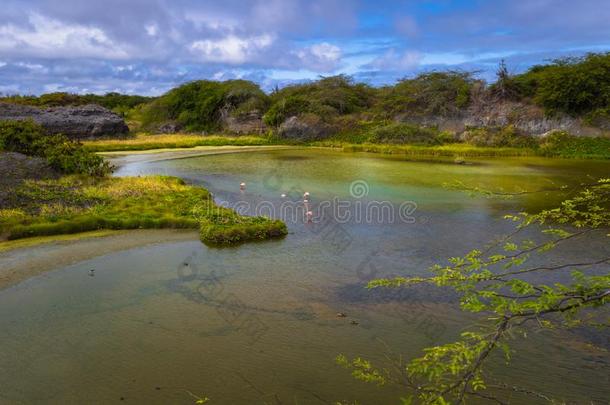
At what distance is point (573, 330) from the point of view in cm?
1059

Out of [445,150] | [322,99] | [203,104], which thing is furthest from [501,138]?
[203,104]

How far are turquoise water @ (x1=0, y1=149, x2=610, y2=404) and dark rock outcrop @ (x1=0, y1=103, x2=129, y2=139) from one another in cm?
4741

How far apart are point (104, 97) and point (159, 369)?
98876mm

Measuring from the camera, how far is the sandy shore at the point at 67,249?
14.5 metres

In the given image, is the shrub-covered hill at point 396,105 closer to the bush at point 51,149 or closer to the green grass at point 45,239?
the bush at point 51,149

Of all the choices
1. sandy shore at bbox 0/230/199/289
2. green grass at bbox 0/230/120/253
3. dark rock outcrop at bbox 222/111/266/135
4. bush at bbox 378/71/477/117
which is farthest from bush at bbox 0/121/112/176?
bush at bbox 378/71/477/117

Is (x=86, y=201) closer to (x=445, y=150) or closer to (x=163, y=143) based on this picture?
(x=163, y=143)

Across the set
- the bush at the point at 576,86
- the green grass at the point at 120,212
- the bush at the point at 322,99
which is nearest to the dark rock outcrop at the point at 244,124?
the bush at the point at 322,99

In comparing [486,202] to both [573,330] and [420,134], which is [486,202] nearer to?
A: [573,330]

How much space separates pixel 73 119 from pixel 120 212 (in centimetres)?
4446

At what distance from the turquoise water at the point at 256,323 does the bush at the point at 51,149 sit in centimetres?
1385

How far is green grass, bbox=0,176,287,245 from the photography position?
18.0 m

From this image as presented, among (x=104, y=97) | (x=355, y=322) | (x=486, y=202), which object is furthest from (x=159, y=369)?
(x=104, y=97)

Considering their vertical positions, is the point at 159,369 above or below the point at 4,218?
below
